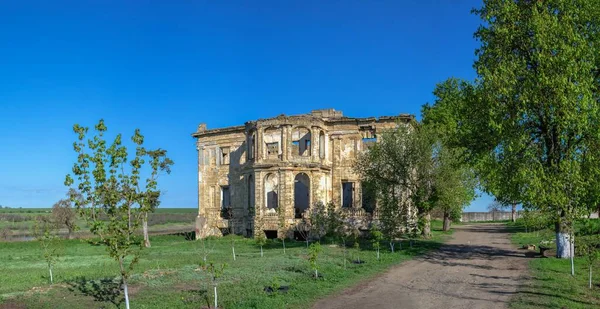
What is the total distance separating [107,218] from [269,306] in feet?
17.4

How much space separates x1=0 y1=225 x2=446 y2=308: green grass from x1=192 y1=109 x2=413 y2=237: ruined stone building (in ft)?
30.7

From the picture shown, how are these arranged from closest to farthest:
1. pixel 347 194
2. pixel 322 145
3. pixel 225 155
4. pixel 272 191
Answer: pixel 322 145
pixel 347 194
pixel 272 191
pixel 225 155

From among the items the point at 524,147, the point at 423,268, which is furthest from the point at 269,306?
the point at 524,147

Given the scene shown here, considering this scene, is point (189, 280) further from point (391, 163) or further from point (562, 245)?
point (391, 163)

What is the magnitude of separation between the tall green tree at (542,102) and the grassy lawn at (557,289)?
1.74 m

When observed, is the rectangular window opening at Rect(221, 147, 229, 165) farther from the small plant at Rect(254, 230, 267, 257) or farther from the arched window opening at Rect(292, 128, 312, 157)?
the small plant at Rect(254, 230, 267, 257)

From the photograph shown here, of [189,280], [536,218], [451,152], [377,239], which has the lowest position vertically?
[189,280]

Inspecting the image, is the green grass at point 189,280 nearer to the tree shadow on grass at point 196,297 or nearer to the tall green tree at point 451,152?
the tree shadow on grass at point 196,297

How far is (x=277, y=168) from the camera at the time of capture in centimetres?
3797

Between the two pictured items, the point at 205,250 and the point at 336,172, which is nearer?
the point at 205,250

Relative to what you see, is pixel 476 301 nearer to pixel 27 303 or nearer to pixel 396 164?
pixel 27 303

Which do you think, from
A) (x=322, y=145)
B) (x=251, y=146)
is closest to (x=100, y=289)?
(x=251, y=146)

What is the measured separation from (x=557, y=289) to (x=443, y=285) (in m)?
3.74

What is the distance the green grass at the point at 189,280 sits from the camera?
1539 centimetres
